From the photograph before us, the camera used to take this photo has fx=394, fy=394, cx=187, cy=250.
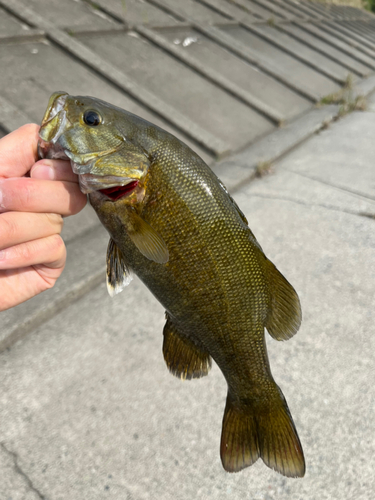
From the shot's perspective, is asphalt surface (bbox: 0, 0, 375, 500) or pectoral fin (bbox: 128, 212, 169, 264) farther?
asphalt surface (bbox: 0, 0, 375, 500)

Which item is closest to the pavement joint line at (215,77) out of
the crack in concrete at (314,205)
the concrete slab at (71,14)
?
the concrete slab at (71,14)

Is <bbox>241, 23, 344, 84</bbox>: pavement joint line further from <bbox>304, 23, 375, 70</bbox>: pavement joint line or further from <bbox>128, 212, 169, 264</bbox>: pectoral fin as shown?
<bbox>128, 212, 169, 264</bbox>: pectoral fin

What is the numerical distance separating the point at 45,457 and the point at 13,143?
172 centimetres

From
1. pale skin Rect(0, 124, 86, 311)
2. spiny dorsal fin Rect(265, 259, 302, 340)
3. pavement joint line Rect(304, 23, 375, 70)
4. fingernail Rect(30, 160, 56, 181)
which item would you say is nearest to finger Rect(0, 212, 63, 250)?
pale skin Rect(0, 124, 86, 311)

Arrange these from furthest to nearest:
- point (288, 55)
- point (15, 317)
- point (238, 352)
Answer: point (288, 55), point (15, 317), point (238, 352)

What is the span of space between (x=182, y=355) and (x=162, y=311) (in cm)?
151

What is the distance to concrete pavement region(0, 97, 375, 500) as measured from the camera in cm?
213

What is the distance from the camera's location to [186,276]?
137 cm

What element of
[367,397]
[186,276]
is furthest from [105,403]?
[367,397]

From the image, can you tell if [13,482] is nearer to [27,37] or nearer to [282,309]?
[282,309]

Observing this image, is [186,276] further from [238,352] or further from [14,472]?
[14,472]

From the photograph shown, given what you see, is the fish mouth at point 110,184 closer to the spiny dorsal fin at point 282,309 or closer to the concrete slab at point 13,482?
the spiny dorsal fin at point 282,309

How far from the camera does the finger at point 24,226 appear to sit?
1424 mm

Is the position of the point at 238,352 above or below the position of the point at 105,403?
above
